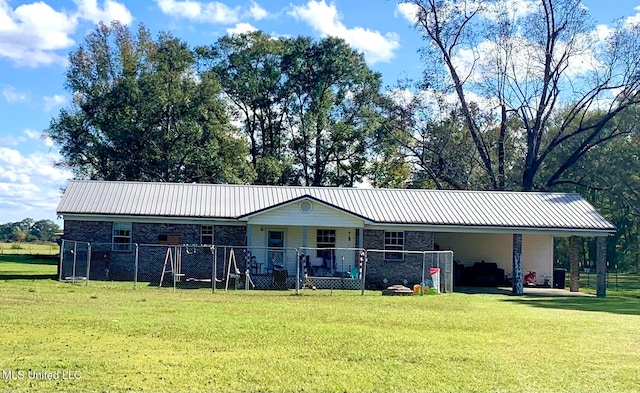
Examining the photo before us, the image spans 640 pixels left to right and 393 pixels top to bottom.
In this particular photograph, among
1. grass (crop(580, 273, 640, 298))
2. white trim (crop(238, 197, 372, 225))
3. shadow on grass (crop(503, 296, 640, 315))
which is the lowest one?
grass (crop(580, 273, 640, 298))

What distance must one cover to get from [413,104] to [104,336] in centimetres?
3314

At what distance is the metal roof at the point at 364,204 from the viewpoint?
94.1 ft

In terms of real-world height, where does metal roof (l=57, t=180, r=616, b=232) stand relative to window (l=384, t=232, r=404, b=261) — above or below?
above

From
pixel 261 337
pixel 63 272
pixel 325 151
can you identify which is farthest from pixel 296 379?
pixel 325 151

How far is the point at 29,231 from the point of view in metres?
96.3

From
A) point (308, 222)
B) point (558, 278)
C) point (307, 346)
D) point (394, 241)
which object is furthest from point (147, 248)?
point (558, 278)

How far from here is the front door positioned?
27.1 metres

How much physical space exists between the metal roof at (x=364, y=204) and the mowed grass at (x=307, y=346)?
9.64 metres

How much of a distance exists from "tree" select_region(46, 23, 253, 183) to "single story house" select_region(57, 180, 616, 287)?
11.1 meters

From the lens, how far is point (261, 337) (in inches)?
483

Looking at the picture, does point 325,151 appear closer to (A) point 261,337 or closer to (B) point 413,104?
(B) point 413,104

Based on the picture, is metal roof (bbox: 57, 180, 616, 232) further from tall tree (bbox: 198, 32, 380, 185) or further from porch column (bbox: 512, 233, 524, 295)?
tall tree (bbox: 198, 32, 380, 185)

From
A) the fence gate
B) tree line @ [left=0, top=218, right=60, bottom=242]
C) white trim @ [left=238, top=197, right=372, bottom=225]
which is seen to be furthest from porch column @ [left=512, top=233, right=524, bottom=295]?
tree line @ [left=0, top=218, right=60, bottom=242]

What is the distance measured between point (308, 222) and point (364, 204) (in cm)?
373
